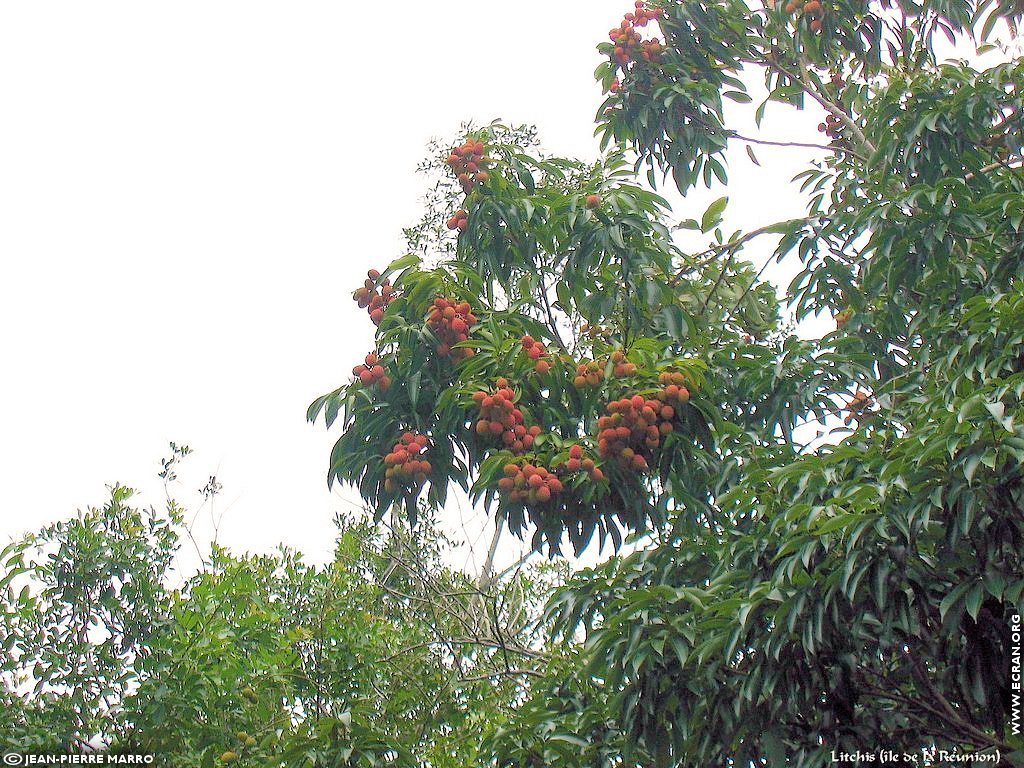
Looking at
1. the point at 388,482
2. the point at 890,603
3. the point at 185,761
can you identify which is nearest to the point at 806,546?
the point at 890,603

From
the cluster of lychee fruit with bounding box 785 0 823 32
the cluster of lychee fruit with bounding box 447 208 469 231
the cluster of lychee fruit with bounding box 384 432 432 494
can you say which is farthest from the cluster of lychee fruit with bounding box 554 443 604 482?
the cluster of lychee fruit with bounding box 785 0 823 32

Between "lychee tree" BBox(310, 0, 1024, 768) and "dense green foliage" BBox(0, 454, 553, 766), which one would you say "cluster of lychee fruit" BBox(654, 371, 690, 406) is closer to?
"lychee tree" BBox(310, 0, 1024, 768)

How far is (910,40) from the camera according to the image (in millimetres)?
5637

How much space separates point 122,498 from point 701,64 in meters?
3.42

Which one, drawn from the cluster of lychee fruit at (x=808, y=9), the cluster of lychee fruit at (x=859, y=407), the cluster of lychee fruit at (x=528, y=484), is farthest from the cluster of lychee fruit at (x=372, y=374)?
the cluster of lychee fruit at (x=808, y=9)

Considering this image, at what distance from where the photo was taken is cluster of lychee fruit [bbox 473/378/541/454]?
346cm

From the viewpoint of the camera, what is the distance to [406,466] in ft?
11.7

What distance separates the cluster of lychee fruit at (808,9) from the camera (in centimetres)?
530

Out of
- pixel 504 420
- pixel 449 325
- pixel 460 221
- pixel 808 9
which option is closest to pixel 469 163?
pixel 460 221

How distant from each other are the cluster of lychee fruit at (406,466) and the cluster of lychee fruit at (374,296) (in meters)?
0.55

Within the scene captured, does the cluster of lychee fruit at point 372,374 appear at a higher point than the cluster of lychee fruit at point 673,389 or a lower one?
higher

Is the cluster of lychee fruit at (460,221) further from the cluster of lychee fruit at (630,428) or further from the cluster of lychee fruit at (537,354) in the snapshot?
the cluster of lychee fruit at (630,428)

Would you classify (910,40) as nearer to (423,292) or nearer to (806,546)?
(423,292)

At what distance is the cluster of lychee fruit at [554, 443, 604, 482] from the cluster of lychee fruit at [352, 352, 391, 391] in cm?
69
